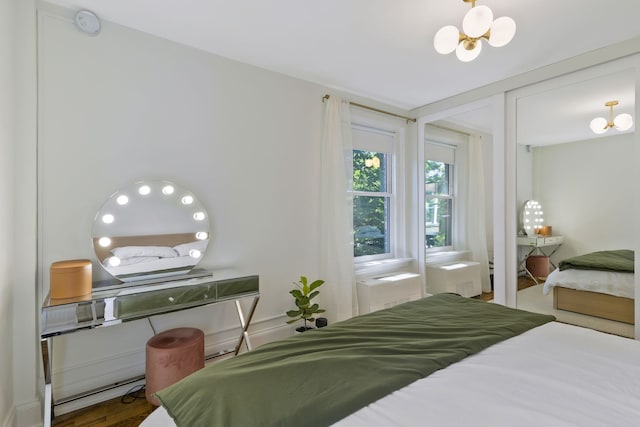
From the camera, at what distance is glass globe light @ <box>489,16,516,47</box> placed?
5.53ft

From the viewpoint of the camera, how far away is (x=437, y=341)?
134cm

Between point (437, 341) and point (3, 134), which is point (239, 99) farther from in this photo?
point (437, 341)

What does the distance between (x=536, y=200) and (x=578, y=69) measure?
42.8 inches

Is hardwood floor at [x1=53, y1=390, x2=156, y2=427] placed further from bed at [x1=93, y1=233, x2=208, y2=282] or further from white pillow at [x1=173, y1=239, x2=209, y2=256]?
white pillow at [x1=173, y1=239, x2=209, y2=256]

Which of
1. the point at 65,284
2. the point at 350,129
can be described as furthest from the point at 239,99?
the point at 65,284

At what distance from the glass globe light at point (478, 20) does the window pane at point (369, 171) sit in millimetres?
1833

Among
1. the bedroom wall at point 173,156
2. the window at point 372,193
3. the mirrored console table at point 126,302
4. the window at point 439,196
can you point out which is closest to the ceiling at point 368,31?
the bedroom wall at point 173,156

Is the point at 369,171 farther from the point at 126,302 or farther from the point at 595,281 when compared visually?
the point at 126,302

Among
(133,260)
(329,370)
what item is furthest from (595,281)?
(133,260)

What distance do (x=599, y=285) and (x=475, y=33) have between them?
212cm

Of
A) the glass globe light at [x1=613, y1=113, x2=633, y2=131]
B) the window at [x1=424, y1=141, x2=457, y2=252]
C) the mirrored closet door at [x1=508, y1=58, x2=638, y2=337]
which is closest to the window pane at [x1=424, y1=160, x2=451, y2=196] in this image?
the window at [x1=424, y1=141, x2=457, y2=252]

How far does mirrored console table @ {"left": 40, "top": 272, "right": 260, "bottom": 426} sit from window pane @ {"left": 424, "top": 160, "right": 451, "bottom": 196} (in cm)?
246

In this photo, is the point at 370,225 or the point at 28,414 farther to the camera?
the point at 370,225

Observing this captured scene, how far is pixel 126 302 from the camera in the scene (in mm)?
1713
